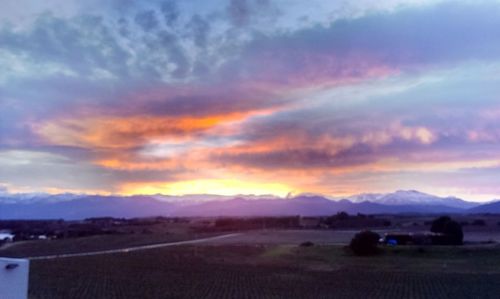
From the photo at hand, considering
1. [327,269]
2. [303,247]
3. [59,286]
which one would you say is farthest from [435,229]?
[59,286]

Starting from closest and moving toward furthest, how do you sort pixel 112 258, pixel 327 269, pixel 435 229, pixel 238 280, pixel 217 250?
pixel 238 280 → pixel 327 269 → pixel 112 258 → pixel 217 250 → pixel 435 229

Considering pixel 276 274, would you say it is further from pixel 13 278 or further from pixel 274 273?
pixel 13 278

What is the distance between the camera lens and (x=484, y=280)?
45.5 m

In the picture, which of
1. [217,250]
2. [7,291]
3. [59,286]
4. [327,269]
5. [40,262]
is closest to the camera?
[7,291]

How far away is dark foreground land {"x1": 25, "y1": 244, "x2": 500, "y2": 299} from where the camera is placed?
126ft

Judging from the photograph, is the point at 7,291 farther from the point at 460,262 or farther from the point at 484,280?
the point at 460,262

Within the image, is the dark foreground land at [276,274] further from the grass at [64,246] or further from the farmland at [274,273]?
the grass at [64,246]

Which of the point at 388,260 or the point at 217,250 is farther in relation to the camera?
the point at 217,250

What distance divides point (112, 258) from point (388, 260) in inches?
1110

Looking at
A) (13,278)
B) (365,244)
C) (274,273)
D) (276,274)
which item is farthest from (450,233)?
(13,278)

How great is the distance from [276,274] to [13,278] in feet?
124

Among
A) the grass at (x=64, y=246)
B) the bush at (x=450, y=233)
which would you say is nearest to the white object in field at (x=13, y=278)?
the grass at (x=64, y=246)

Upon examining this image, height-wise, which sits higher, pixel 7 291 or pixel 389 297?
pixel 7 291

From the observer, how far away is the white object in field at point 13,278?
12.9m
